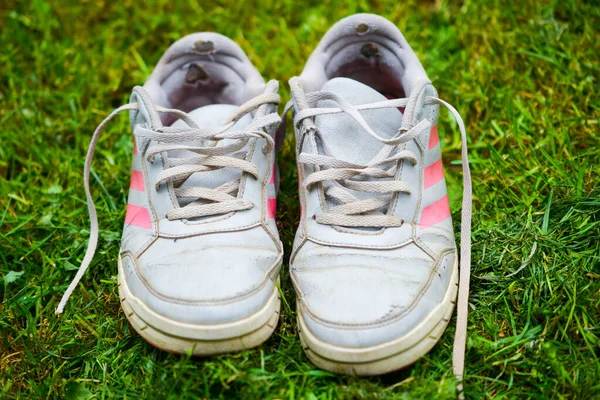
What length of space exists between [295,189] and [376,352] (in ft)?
3.49

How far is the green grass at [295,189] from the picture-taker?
77.4 inches

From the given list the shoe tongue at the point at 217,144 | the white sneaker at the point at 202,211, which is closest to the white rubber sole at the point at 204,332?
the white sneaker at the point at 202,211

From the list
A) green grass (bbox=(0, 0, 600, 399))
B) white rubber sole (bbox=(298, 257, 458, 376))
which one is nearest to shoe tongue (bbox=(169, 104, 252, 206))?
green grass (bbox=(0, 0, 600, 399))

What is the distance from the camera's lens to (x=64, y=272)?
8.09 ft

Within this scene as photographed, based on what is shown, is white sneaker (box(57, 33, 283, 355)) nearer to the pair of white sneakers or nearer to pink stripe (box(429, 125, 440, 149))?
the pair of white sneakers

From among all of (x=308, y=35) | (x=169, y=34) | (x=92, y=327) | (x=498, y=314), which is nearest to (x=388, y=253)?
(x=498, y=314)

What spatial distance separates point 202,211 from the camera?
7.16 feet

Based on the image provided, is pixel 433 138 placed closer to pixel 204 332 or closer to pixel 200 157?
pixel 200 157

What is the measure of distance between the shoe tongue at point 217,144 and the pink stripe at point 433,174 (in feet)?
2.26

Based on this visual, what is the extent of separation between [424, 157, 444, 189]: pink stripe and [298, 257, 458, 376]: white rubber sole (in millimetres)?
512

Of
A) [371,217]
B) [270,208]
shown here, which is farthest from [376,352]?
[270,208]

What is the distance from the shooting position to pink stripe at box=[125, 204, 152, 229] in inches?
89.5

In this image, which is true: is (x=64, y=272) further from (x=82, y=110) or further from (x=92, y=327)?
(x=82, y=110)

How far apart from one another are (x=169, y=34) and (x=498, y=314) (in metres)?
2.49
